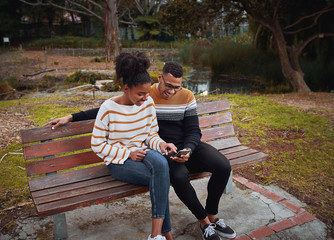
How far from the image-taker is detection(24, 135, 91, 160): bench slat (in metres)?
2.53

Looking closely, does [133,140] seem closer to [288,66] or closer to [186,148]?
[186,148]

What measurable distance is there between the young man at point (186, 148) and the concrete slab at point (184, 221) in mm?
219

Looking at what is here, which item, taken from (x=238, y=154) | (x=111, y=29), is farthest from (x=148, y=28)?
(x=238, y=154)

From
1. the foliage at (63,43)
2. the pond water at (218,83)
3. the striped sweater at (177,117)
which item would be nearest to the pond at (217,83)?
the pond water at (218,83)

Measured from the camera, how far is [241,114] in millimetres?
6141

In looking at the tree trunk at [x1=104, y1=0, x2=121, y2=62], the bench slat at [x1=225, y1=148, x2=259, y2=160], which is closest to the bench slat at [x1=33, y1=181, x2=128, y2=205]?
the bench slat at [x1=225, y1=148, x2=259, y2=160]

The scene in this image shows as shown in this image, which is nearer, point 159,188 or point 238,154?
point 159,188

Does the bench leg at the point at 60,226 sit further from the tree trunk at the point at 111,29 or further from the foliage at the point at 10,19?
the foliage at the point at 10,19

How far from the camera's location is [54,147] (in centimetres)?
261

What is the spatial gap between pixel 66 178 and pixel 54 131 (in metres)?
0.40

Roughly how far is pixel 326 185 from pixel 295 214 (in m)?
0.83

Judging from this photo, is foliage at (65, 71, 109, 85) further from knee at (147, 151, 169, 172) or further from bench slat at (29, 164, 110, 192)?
knee at (147, 151, 169, 172)

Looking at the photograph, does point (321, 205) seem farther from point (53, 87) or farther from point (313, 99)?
point (53, 87)

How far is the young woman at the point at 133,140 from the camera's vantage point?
7.66 feet
